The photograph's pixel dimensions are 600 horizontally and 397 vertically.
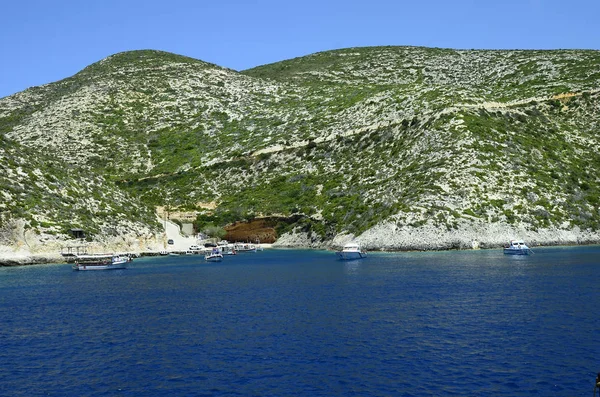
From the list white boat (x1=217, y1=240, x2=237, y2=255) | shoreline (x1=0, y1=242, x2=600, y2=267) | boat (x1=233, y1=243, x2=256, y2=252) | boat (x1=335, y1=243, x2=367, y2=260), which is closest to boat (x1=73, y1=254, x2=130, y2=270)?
shoreline (x1=0, y1=242, x2=600, y2=267)

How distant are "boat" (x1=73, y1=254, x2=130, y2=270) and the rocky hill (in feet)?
27.3

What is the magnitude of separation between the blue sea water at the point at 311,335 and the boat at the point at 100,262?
2181 centimetres

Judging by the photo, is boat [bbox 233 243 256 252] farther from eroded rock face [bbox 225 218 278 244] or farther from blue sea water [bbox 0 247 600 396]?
blue sea water [bbox 0 247 600 396]

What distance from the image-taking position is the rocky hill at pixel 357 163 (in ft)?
356

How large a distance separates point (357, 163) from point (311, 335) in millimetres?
109826

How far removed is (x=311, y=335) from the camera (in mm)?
38469

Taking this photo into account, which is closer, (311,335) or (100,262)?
(311,335)

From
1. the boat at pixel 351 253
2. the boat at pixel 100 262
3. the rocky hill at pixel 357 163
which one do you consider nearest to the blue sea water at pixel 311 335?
the boat at pixel 100 262

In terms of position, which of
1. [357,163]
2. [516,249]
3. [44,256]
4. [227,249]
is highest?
[357,163]

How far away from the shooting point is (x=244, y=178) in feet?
526

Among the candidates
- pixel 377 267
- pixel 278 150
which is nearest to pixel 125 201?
pixel 278 150

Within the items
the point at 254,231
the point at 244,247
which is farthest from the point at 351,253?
the point at 254,231

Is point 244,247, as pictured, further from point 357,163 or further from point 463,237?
point 463,237

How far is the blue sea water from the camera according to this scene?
1122 inches
